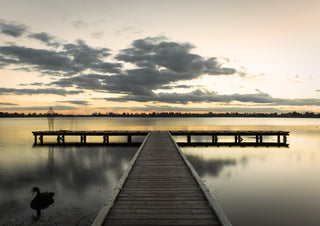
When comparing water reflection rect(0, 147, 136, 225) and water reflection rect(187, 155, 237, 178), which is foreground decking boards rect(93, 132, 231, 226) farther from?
water reflection rect(187, 155, 237, 178)

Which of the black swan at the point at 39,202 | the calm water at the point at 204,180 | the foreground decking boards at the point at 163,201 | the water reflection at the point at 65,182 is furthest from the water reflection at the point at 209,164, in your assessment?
the black swan at the point at 39,202

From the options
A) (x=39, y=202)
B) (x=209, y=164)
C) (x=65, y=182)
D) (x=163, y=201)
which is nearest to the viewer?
(x=163, y=201)

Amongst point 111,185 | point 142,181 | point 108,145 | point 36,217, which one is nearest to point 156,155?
point 111,185

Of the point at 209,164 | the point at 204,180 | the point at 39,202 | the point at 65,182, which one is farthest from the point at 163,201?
the point at 209,164

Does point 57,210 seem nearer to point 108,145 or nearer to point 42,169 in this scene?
point 42,169

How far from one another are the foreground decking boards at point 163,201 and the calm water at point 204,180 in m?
1.28

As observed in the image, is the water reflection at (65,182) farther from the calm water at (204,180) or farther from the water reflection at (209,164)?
the water reflection at (209,164)

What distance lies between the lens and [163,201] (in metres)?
6.50

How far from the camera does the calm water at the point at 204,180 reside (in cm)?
959

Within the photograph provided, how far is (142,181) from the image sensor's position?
830 centimetres

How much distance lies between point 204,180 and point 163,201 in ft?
28.4

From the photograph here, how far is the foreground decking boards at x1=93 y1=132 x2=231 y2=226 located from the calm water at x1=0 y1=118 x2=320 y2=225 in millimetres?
1276

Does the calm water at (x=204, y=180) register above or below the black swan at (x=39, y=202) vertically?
below

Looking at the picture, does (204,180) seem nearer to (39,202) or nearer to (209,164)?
(209,164)
